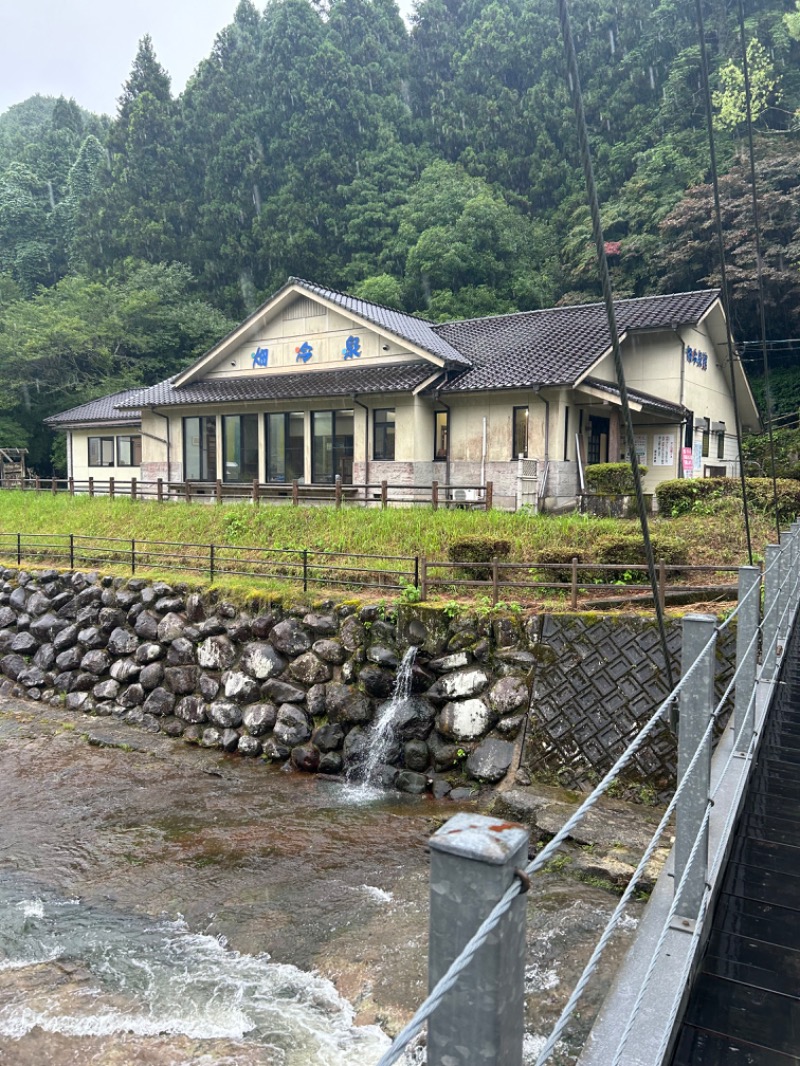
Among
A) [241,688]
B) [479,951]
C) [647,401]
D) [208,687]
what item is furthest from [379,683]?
[647,401]

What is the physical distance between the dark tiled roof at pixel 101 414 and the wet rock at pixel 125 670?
15.8 meters

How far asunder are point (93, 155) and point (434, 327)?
39.4m

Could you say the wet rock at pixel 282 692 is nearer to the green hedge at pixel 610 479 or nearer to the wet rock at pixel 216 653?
the wet rock at pixel 216 653

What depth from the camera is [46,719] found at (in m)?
12.9

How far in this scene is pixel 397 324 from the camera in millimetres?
22281

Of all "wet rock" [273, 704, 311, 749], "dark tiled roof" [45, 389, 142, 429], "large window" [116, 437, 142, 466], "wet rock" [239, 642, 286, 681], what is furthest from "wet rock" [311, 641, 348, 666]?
"large window" [116, 437, 142, 466]

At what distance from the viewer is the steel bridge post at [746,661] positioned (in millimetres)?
4363

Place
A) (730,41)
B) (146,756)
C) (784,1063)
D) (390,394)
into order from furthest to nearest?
(730,41), (390,394), (146,756), (784,1063)

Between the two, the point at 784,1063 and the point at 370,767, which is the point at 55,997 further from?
the point at 784,1063

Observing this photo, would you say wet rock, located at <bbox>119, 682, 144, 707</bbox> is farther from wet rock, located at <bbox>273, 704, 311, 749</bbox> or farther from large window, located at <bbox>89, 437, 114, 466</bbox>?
large window, located at <bbox>89, 437, 114, 466</bbox>

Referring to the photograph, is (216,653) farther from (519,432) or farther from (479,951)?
(479,951)

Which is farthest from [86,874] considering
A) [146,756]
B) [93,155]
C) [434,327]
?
[93,155]

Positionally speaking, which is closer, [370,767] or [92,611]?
[370,767]

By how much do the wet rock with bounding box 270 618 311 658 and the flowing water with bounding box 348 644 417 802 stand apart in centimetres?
187
